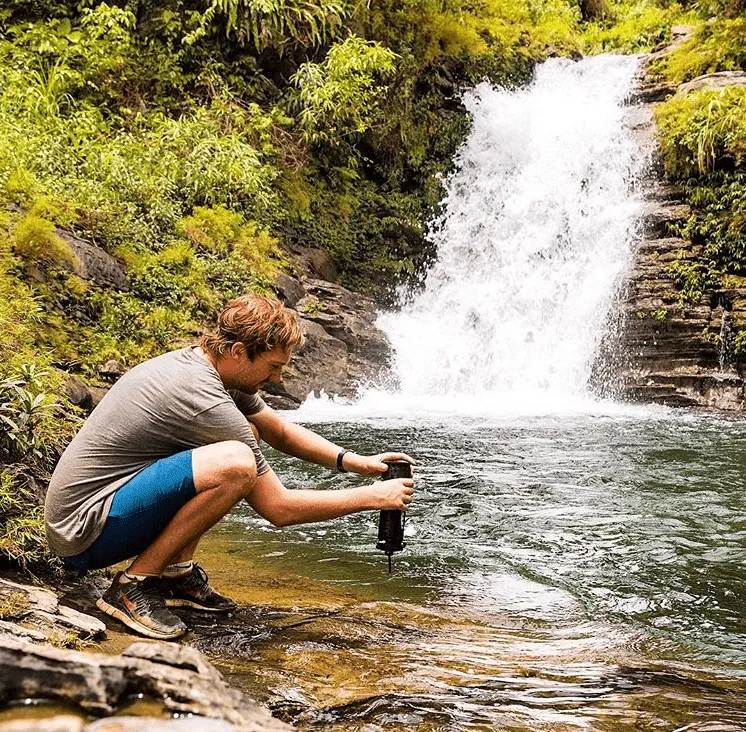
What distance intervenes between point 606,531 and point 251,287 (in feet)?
22.8

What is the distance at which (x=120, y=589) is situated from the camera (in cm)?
287

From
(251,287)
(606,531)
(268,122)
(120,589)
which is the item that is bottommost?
(606,531)

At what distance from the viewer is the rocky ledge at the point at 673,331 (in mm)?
11477

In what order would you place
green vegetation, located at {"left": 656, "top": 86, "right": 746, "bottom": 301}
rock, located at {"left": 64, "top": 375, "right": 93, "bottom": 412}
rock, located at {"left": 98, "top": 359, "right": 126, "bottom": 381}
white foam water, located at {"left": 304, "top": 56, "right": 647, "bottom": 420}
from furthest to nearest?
white foam water, located at {"left": 304, "top": 56, "right": 647, "bottom": 420} < green vegetation, located at {"left": 656, "top": 86, "right": 746, "bottom": 301} < rock, located at {"left": 98, "top": 359, "right": 126, "bottom": 381} < rock, located at {"left": 64, "top": 375, "right": 93, "bottom": 412}

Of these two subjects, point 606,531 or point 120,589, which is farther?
point 606,531

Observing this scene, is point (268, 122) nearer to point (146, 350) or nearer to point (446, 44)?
point (146, 350)

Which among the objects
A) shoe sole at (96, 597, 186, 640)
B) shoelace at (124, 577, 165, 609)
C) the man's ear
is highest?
the man's ear

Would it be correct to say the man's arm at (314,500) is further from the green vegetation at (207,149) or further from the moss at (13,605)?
the green vegetation at (207,149)

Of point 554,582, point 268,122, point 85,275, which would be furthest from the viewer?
point 268,122

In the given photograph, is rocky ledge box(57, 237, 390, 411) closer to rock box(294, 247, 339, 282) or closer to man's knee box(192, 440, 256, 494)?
rock box(294, 247, 339, 282)

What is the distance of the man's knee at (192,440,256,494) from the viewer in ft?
9.08

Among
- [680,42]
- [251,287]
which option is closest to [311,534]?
[251,287]

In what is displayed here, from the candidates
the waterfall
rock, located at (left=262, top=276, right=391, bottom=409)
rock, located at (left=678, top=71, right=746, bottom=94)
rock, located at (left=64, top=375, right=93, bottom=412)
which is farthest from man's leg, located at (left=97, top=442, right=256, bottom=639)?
rock, located at (left=678, top=71, right=746, bottom=94)

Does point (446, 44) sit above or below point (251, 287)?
above
